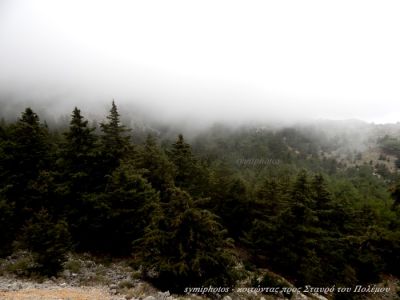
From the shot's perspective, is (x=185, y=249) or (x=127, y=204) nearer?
(x=185, y=249)

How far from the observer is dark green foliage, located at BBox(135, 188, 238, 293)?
54.6 ft

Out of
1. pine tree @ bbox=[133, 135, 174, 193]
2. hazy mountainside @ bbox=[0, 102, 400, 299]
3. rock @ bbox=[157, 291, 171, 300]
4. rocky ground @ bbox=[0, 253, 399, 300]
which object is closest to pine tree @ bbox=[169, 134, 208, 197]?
hazy mountainside @ bbox=[0, 102, 400, 299]

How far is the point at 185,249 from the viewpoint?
16.9m

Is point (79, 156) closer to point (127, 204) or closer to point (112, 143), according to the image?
point (112, 143)

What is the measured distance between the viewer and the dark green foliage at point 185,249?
16641 mm

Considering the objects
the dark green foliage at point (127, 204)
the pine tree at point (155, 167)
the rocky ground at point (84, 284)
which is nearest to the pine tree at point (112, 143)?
the pine tree at point (155, 167)

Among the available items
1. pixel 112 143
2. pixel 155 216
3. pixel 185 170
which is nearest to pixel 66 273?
pixel 155 216

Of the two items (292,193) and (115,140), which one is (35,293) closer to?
(115,140)

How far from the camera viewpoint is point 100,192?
25.0 meters

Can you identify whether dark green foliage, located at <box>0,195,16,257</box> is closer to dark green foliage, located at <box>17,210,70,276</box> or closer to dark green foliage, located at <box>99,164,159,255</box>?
dark green foliage, located at <box>17,210,70,276</box>

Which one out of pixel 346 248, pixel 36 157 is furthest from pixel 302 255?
pixel 36 157

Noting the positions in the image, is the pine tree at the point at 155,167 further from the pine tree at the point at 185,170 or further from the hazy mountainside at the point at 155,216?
the pine tree at the point at 185,170

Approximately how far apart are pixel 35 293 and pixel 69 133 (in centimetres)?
1451

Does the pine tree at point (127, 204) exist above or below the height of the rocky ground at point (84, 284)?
above
